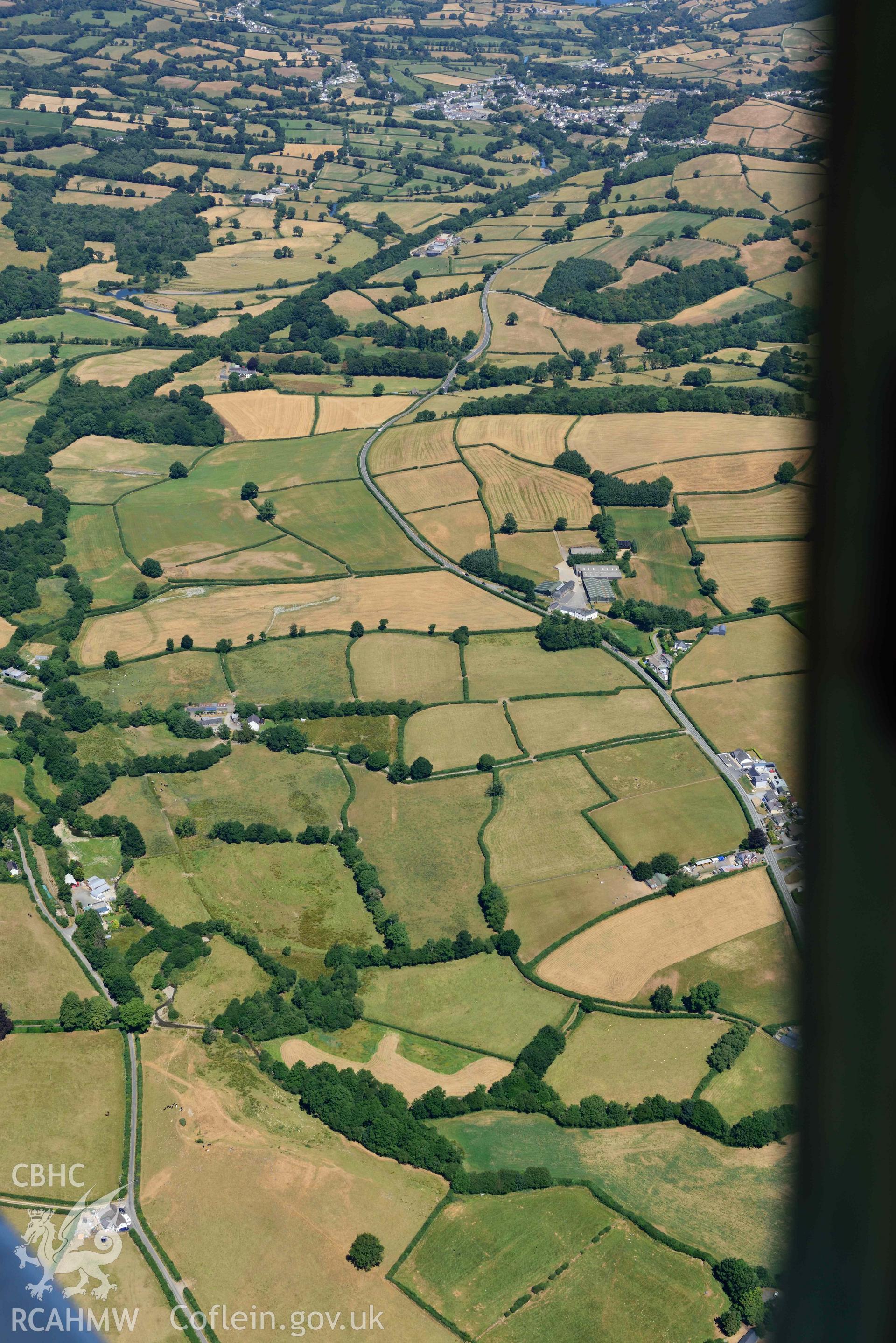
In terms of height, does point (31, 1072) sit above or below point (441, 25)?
below

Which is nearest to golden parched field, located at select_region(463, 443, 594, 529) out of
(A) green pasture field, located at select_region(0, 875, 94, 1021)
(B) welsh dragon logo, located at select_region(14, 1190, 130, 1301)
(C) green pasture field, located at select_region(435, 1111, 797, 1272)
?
(A) green pasture field, located at select_region(0, 875, 94, 1021)

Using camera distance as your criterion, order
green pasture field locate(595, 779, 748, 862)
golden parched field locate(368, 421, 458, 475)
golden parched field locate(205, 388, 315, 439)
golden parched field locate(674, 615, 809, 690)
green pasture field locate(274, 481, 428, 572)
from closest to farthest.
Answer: green pasture field locate(595, 779, 748, 862), golden parched field locate(674, 615, 809, 690), green pasture field locate(274, 481, 428, 572), golden parched field locate(368, 421, 458, 475), golden parched field locate(205, 388, 315, 439)

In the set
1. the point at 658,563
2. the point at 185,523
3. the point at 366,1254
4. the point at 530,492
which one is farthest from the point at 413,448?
the point at 366,1254

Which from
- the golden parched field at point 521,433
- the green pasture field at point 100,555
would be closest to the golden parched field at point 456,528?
the golden parched field at point 521,433

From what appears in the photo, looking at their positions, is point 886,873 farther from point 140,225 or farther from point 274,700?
point 140,225

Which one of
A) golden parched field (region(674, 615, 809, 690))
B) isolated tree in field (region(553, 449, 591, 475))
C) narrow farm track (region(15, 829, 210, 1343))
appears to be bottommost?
narrow farm track (region(15, 829, 210, 1343))

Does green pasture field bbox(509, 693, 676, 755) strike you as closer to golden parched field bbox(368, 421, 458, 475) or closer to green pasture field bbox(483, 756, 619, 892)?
green pasture field bbox(483, 756, 619, 892)

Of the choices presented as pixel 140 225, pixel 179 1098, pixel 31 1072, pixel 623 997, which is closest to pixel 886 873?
pixel 623 997

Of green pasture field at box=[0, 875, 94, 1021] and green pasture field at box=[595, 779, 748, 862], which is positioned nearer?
green pasture field at box=[0, 875, 94, 1021]
